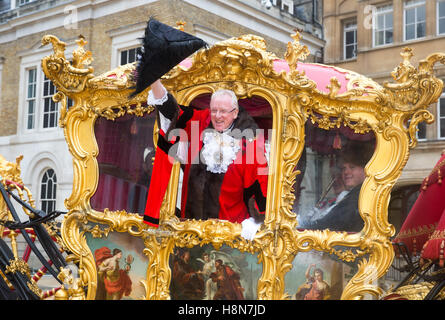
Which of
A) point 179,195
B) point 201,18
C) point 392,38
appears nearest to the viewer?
point 179,195

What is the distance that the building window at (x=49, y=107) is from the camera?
11.0 m

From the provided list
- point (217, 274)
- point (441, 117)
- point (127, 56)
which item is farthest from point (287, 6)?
point (217, 274)

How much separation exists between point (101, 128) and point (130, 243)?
0.78 meters

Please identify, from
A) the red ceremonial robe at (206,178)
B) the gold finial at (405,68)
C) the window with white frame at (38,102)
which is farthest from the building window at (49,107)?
the gold finial at (405,68)

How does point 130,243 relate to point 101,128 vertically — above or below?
below

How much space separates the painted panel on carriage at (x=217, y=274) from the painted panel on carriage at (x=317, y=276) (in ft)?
0.68

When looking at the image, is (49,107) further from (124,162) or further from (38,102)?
(124,162)

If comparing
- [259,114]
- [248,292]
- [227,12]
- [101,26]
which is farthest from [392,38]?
[248,292]

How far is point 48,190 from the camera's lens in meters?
11.2

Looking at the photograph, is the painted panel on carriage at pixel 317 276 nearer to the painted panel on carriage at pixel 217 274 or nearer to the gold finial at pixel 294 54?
the painted panel on carriage at pixel 217 274

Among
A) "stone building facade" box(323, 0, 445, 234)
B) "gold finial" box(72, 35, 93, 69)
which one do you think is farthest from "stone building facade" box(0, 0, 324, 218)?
"gold finial" box(72, 35, 93, 69)

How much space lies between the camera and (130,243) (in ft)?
11.0

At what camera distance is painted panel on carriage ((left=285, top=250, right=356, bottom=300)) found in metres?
3.04
